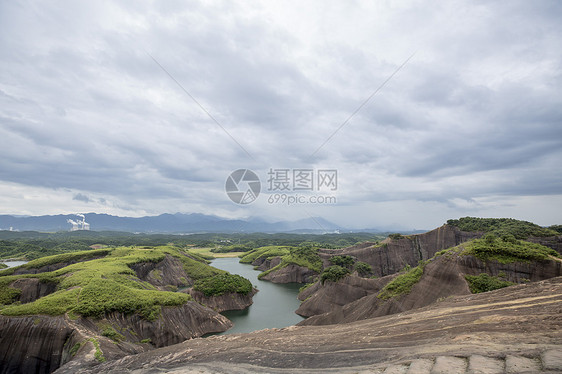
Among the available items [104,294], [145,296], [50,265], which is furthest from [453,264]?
[50,265]

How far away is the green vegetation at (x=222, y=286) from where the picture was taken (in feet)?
187

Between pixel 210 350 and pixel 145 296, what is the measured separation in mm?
23760

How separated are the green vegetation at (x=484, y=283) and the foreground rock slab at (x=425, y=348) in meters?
10.1

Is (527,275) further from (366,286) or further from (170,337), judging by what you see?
(170,337)

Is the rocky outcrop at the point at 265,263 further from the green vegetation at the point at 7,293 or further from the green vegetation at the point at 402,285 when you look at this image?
the green vegetation at the point at 7,293

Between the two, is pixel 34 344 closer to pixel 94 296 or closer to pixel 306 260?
pixel 94 296

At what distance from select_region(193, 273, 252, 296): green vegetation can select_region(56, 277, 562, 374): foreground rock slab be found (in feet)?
109

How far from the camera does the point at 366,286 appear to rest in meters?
48.6

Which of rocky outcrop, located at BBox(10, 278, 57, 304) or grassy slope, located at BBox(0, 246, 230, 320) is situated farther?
rocky outcrop, located at BBox(10, 278, 57, 304)

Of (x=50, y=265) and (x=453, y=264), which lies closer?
(x=453, y=264)

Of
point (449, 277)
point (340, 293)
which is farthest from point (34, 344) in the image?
point (449, 277)

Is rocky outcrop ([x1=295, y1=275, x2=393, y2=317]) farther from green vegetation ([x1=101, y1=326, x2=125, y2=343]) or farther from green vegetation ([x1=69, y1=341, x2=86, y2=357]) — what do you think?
green vegetation ([x1=69, y1=341, x2=86, y2=357])

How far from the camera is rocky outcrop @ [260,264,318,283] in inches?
3469

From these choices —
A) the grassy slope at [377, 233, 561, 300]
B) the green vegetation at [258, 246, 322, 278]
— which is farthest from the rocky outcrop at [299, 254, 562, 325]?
the green vegetation at [258, 246, 322, 278]
